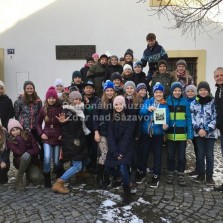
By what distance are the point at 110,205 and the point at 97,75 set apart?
3.05 m

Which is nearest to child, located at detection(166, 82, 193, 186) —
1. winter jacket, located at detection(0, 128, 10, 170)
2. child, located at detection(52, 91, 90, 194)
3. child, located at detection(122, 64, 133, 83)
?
child, located at detection(122, 64, 133, 83)

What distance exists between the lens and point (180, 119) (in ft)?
16.9

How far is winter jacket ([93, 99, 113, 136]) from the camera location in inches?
191

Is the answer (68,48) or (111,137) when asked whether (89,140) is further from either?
(68,48)

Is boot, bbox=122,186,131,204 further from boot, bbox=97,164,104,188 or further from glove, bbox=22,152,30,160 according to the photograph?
glove, bbox=22,152,30,160

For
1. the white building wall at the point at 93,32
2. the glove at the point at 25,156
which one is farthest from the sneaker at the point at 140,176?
the white building wall at the point at 93,32

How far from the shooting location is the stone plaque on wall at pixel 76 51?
8.82 m

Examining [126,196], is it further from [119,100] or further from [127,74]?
[127,74]

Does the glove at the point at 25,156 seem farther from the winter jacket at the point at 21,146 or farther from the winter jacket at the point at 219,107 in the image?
the winter jacket at the point at 219,107

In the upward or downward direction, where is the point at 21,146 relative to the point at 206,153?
upward

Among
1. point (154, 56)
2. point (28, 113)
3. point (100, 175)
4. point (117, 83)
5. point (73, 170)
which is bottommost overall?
point (100, 175)

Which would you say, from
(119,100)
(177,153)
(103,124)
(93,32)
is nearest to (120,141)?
(103,124)

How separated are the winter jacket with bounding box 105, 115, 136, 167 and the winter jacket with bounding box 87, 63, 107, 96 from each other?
2.07 m

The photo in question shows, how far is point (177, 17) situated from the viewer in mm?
8289
